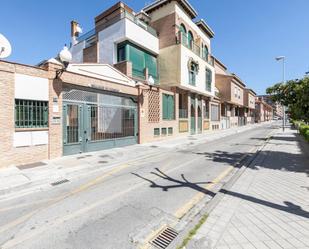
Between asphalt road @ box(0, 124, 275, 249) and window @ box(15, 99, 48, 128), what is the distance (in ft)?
12.2

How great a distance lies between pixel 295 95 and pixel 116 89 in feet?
31.3

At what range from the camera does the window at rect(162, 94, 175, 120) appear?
682 inches

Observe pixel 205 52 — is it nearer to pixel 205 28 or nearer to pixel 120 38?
pixel 205 28

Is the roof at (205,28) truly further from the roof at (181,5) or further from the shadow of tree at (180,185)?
the shadow of tree at (180,185)

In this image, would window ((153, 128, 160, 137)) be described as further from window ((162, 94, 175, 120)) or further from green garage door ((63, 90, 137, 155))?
green garage door ((63, 90, 137, 155))

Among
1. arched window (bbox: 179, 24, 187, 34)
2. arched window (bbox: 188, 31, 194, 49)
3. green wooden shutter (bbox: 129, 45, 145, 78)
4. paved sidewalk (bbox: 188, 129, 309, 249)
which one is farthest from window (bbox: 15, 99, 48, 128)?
arched window (bbox: 188, 31, 194, 49)

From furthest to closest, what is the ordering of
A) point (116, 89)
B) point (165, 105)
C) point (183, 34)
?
point (183, 34) → point (165, 105) → point (116, 89)

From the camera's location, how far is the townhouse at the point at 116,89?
8.05m

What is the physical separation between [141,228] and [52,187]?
11.7ft

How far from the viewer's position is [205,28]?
83.5ft

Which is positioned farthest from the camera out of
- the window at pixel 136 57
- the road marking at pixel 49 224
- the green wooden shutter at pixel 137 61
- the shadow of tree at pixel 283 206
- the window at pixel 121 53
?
the green wooden shutter at pixel 137 61

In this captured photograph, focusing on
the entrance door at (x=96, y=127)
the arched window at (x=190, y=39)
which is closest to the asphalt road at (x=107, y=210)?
the entrance door at (x=96, y=127)

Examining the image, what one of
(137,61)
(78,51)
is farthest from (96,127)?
(78,51)

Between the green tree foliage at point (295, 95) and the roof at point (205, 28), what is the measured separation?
17.6m
